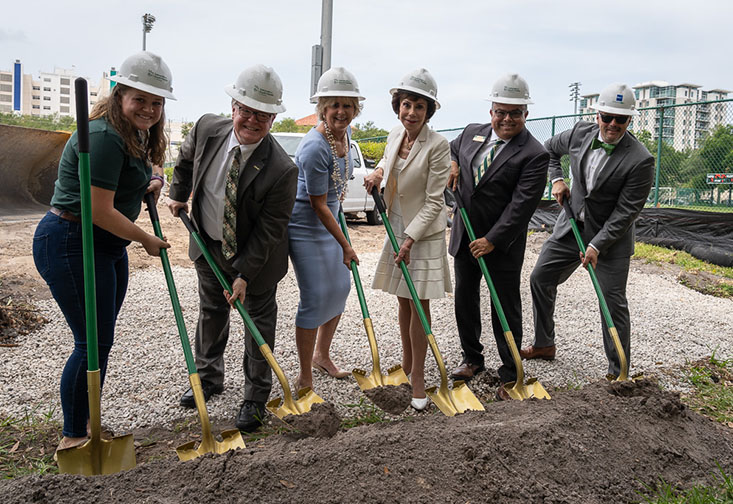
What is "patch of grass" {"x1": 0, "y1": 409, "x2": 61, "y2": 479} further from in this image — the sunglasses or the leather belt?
the sunglasses

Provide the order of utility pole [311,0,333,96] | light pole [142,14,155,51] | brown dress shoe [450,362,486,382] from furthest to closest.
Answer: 1. light pole [142,14,155,51]
2. utility pole [311,0,333,96]
3. brown dress shoe [450,362,486,382]

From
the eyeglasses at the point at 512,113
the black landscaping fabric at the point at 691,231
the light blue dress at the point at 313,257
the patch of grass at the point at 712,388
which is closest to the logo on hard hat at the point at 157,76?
the light blue dress at the point at 313,257

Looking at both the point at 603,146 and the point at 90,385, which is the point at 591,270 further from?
the point at 90,385

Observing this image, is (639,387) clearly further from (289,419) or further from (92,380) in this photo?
(92,380)

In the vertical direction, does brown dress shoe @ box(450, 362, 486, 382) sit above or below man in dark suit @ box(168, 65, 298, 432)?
below

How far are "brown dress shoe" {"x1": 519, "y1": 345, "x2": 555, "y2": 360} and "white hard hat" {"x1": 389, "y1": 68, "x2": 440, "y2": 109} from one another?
2.31 meters

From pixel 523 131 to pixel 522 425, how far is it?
1.97 meters

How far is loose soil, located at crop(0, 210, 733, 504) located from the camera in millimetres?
2219

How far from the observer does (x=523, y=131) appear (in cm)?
382

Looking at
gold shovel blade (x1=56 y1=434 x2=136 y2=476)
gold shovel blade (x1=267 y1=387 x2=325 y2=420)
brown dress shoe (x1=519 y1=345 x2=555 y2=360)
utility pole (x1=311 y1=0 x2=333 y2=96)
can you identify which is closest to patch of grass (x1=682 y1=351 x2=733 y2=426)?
brown dress shoe (x1=519 y1=345 x2=555 y2=360)

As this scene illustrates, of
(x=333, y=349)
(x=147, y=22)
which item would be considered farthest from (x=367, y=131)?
(x=333, y=349)

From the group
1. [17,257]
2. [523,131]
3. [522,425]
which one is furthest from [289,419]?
[17,257]

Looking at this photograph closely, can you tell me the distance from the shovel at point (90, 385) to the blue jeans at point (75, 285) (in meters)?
0.31

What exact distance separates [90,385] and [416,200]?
2.13m
